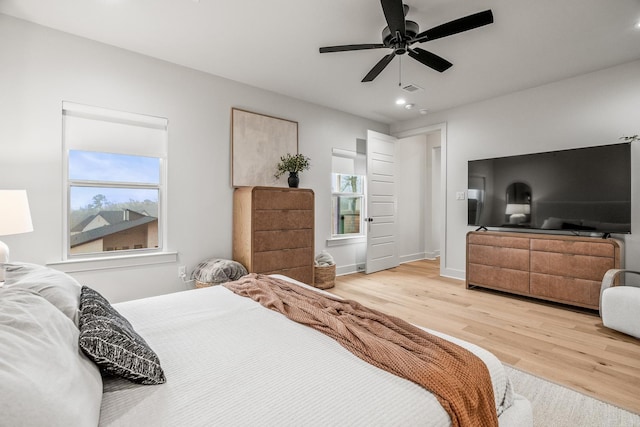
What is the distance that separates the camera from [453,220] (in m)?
4.84

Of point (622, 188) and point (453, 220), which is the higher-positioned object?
point (622, 188)

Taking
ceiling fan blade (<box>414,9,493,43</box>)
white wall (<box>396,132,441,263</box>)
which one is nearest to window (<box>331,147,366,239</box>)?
white wall (<box>396,132,441,263</box>)

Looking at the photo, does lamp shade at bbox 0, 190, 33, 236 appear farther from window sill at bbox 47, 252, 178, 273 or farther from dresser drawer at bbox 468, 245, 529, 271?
dresser drawer at bbox 468, 245, 529, 271

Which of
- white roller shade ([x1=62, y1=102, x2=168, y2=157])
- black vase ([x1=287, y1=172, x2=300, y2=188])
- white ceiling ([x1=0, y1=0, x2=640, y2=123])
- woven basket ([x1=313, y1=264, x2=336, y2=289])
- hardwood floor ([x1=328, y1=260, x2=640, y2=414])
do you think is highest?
white ceiling ([x1=0, y1=0, x2=640, y2=123])

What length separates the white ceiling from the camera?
2.42 metres

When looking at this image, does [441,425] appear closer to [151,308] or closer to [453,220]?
[151,308]

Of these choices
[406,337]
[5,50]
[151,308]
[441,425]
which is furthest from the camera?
[5,50]

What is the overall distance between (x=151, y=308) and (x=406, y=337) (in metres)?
1.40

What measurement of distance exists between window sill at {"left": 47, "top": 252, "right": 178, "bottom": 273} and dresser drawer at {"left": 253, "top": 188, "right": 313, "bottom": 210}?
1.07 meters

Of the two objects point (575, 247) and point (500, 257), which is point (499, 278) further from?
point (575, 247)

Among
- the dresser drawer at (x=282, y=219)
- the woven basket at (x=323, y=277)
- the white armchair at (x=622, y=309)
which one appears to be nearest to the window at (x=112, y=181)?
the dresser drawer at (x=282, y=219)

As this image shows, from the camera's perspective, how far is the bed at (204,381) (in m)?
0.73

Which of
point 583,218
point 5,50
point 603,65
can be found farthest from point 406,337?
point 603,65

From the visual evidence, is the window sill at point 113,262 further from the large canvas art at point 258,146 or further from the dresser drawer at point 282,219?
the large canvas art at point 258,146
